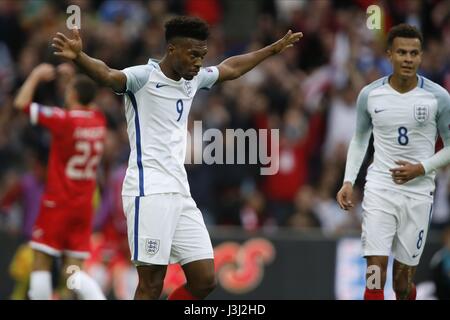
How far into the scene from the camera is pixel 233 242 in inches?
579

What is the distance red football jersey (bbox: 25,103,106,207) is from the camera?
1214 centimetres

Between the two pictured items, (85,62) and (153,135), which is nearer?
(85,62)

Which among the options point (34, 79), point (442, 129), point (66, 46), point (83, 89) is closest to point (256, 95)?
point (83, 89)

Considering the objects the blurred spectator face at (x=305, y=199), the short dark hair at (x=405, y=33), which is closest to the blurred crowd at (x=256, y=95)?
the blurred spectator face at (x=305, y=199)

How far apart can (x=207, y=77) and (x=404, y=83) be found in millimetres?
1721

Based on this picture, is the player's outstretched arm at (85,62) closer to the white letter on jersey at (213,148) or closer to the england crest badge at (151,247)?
the england crest badge at (151,247)

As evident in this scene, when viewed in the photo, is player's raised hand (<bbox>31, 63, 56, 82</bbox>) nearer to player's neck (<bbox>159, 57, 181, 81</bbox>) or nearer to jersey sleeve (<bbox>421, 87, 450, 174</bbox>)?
player's neck (<bbox>159, 57, 181, 81</bbox>)

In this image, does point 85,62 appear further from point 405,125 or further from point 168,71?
point 405,125

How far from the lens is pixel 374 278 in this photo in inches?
383

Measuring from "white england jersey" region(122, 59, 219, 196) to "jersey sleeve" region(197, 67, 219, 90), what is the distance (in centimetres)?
43

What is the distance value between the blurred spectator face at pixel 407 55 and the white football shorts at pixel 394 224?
1.05m

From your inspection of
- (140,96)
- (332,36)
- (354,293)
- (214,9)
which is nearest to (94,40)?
(214,9)

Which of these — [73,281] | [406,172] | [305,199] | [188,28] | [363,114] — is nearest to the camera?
[188,28]
